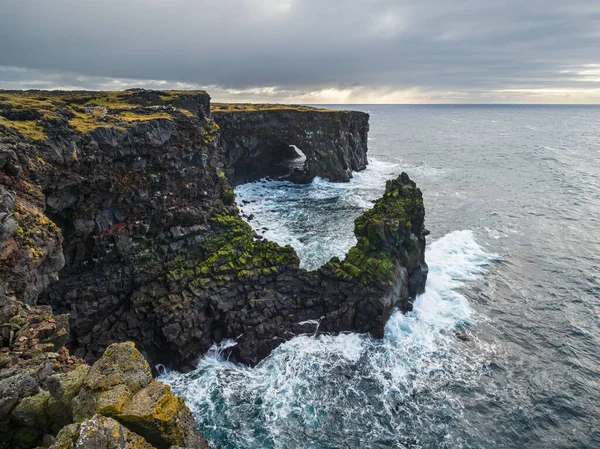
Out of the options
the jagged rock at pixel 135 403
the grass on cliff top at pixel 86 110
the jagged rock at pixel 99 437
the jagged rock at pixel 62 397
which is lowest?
the jagged rock at pixel 62 397

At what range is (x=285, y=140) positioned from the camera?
81750 millimetres

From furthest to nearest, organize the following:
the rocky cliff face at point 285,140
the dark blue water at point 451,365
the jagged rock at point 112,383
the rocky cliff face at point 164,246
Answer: the rocky cliff face at point 285,140, the rocky cliff face at point 164,246, the dark blue water at point 451,365, the jagged rock at point 112,383

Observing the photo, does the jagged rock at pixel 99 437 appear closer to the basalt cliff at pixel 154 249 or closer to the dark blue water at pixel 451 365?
the basalt cliff at pixel 154 249

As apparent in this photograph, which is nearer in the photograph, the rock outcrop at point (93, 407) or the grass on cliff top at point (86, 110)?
the rock outcrop at point (93, 407)

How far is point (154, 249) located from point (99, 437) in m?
29.0

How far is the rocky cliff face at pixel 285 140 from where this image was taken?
77000 mm

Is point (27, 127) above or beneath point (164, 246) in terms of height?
above

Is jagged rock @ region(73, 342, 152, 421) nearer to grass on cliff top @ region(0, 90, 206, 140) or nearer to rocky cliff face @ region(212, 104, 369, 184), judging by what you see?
grass on cliff top @ region(0, 90, 206, 140)

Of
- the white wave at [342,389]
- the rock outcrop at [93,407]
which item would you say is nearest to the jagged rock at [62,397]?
the rock outcrop at [93,407]

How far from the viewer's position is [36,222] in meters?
23.1

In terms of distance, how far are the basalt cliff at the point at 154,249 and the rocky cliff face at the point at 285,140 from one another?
2935 cm

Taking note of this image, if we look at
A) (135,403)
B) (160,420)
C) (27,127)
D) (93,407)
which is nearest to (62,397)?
(93,407)

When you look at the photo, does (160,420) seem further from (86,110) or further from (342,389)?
(86,110)

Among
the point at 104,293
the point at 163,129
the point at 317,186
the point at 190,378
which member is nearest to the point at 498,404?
the point at 190,378
